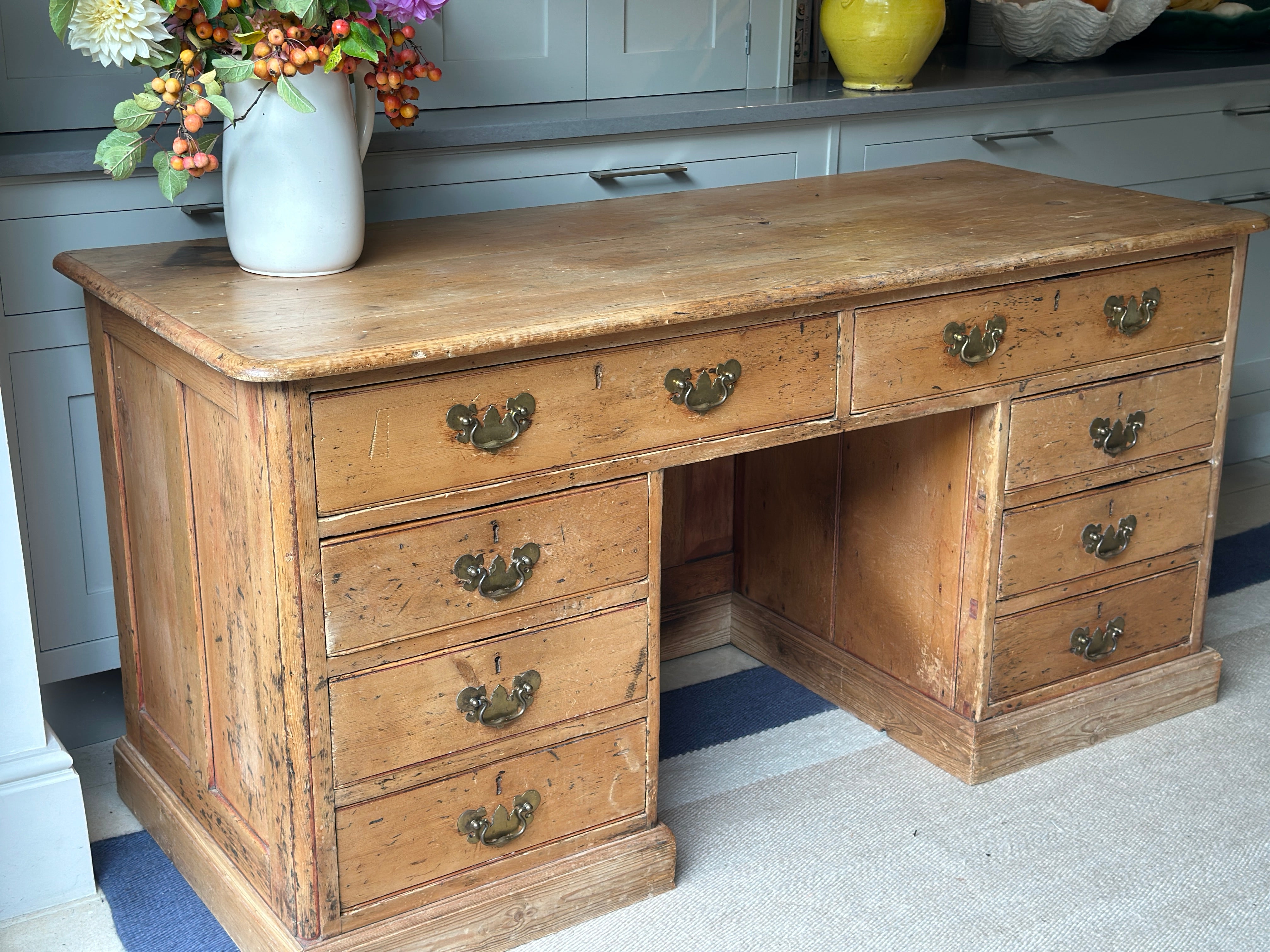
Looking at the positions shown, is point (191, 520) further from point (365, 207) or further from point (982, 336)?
point (982, 336)

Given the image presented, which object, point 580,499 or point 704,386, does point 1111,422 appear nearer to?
point 704,386

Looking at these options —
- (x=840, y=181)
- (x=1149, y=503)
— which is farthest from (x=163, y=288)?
(x=1149, y=503)

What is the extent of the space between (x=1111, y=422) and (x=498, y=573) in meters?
0.93

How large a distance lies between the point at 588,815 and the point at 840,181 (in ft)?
3.55

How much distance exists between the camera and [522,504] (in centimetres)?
140

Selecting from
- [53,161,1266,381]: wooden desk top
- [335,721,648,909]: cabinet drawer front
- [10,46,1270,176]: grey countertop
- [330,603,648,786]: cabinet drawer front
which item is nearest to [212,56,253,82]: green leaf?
[53,161,1266,381]: wooden desk top

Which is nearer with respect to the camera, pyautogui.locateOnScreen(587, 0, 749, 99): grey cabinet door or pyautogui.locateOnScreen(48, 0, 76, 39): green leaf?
pyautogui.locateOnScreen(48, 0, 76, 39): green leaf

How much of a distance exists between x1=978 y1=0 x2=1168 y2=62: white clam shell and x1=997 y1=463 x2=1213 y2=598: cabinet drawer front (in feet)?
3.66

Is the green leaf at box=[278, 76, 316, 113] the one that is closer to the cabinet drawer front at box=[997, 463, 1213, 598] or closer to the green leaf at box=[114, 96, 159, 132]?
the green leaf at box=[114, 96, 159, 132]

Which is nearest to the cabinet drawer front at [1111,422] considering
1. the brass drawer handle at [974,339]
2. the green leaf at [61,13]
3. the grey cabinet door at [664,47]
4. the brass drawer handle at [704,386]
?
the brass drawer handle at [974,339]

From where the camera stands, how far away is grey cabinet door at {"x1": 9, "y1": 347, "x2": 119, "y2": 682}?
1.70 meters

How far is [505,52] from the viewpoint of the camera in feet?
6.70

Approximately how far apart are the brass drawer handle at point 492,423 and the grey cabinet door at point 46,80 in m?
0.78

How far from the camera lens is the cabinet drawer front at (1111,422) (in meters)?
1.77
